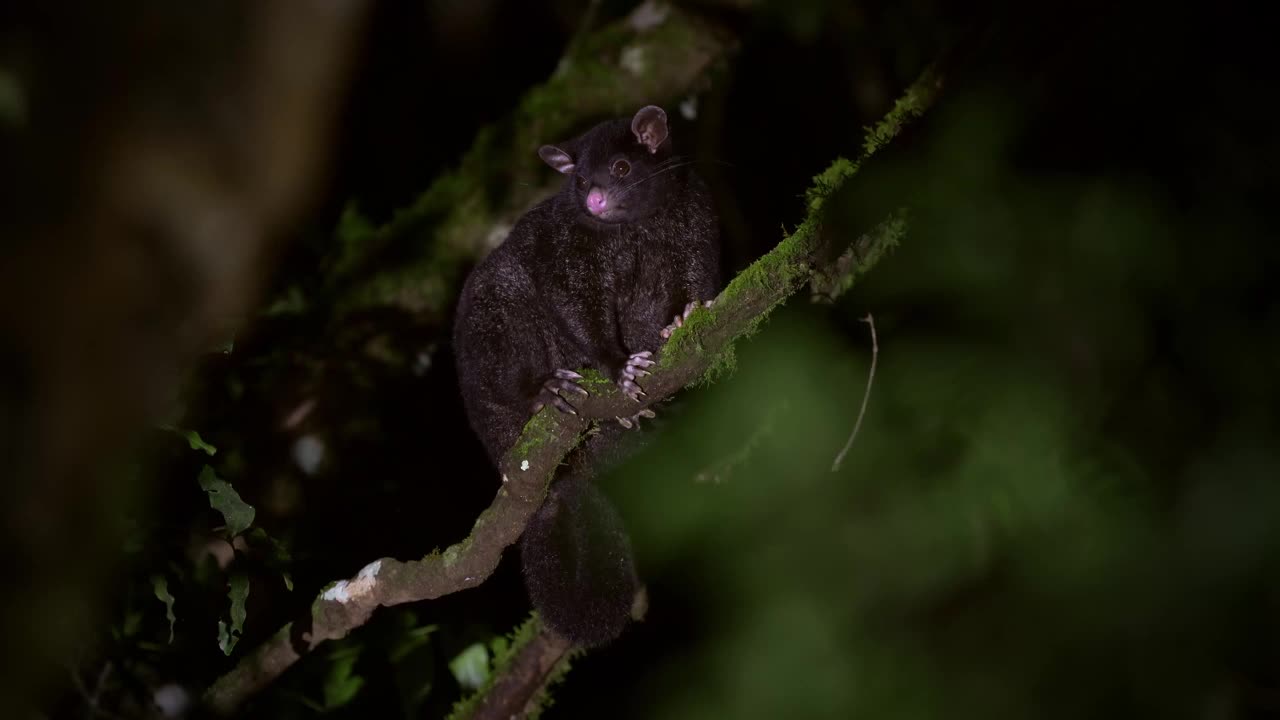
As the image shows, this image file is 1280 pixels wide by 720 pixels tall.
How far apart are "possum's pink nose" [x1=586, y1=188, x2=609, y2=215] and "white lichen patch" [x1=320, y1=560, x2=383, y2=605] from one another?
1.23 metres

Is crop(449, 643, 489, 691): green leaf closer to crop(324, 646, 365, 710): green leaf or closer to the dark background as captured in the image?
the dark background

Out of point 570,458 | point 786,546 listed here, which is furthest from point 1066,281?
point 570,458

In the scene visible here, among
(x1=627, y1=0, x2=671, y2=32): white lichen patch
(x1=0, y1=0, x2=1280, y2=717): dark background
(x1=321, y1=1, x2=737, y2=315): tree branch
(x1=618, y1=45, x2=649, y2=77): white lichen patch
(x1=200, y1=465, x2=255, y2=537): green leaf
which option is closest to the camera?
(x1=200, y1=465, x2=255, y2=537): green leaf

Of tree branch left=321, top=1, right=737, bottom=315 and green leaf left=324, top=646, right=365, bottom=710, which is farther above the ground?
tree branch left=321, top=1, right=737, bottom=315

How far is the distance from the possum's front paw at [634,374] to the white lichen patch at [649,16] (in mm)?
2323

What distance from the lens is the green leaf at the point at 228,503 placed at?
3.02 meters

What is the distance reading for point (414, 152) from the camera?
663cm

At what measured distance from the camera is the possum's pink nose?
332cm

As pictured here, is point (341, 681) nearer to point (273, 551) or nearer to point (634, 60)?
point (273, 551)

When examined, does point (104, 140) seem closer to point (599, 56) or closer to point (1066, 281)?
point (1066, 281)

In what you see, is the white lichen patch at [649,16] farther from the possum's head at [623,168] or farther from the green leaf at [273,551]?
the green leaf at [273,551]

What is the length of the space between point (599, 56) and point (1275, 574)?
3.43 meters

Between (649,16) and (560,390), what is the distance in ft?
8.56

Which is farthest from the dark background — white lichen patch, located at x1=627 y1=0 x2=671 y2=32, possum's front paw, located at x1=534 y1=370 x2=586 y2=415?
possum's front paw, located at x1=534 y1=370 x2=586 y2=415
